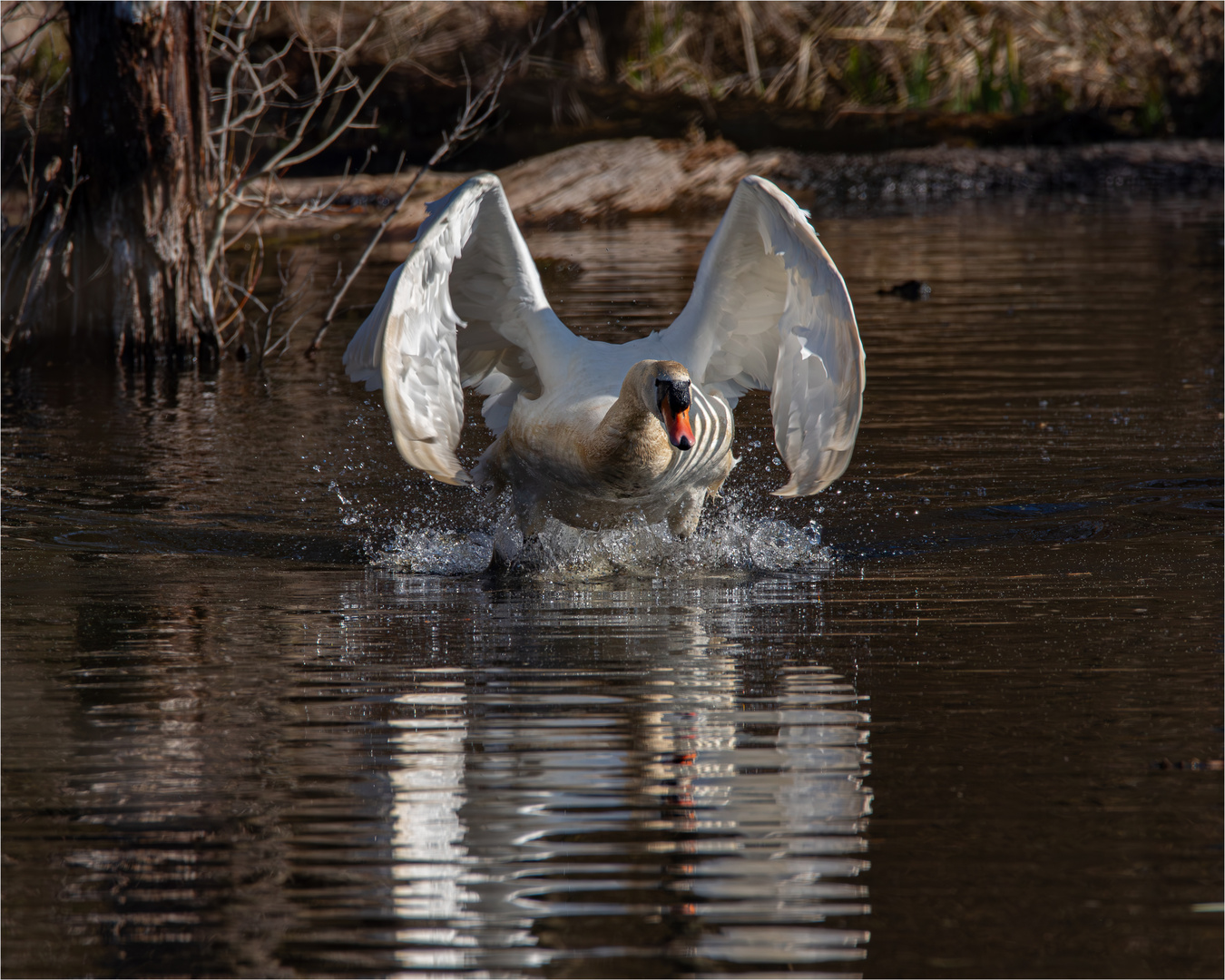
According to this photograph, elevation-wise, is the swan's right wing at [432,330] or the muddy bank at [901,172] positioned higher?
the muddy bank at [901,172]

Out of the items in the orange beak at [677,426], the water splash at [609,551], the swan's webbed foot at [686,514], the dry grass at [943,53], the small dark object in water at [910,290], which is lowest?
the water splash at [609,551]

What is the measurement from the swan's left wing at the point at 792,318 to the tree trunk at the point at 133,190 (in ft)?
19.9

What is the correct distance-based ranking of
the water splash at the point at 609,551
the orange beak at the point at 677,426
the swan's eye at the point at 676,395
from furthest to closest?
the water splash at the point at 609,551 < the swan's eye at the point at 676,395 < the orange beak at the point at 677,426

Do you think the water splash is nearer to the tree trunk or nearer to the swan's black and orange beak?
the swan's black and orange beak

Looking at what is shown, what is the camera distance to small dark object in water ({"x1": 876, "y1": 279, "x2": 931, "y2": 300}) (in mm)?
14266

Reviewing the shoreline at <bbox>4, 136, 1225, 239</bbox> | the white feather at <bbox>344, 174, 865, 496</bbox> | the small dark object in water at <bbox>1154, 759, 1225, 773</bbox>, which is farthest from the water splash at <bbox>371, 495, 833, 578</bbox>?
the shoreline at <bbox>4, 136, 1225, 239</bbox>

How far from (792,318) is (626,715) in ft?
7.78

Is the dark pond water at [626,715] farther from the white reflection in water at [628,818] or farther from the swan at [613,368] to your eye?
the swan at [613,368]

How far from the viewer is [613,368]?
6777 millimetres

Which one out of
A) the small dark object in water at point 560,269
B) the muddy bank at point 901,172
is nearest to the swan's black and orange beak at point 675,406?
the small dark object in water at point 560,269

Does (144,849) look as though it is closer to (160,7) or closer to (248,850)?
(248,850)

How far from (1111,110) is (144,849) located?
2516 cm

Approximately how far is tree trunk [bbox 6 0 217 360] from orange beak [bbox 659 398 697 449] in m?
7.03

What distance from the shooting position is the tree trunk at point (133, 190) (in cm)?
1149
